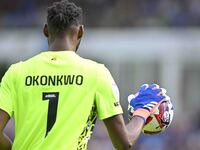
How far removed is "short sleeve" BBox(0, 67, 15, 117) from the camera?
5707 millimetres

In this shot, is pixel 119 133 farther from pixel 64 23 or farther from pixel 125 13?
pixel 125 13

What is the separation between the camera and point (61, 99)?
5.70 metres

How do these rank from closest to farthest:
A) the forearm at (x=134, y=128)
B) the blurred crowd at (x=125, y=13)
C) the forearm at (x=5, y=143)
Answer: the forearm at (x=134, y=128) < the forearm at (x=5, y=143) < the blurred crowd at (x=125, y=13)

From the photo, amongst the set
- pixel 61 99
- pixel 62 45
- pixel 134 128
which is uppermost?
pixel 62 45

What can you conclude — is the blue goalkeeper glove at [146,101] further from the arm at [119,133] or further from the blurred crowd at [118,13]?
the blurred crowd at [118,13]

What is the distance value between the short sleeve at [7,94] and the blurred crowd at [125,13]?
17533 millimetres

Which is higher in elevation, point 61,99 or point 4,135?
point 61,99

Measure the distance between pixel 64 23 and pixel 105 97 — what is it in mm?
544

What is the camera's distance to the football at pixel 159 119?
243 inches

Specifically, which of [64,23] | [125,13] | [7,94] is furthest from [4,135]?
[125,13]

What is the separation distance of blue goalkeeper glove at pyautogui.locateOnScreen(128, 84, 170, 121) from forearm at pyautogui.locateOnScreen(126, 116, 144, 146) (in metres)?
0.04

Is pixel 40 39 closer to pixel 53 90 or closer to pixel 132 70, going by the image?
pixel 132 70

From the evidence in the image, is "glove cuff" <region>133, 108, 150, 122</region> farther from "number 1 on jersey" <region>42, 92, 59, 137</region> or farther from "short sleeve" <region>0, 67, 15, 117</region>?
"short sleeve" <region>0, 67, 15, 117</region>

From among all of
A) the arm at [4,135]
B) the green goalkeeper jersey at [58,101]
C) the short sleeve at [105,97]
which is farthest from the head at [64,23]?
the arm at [4,135]
